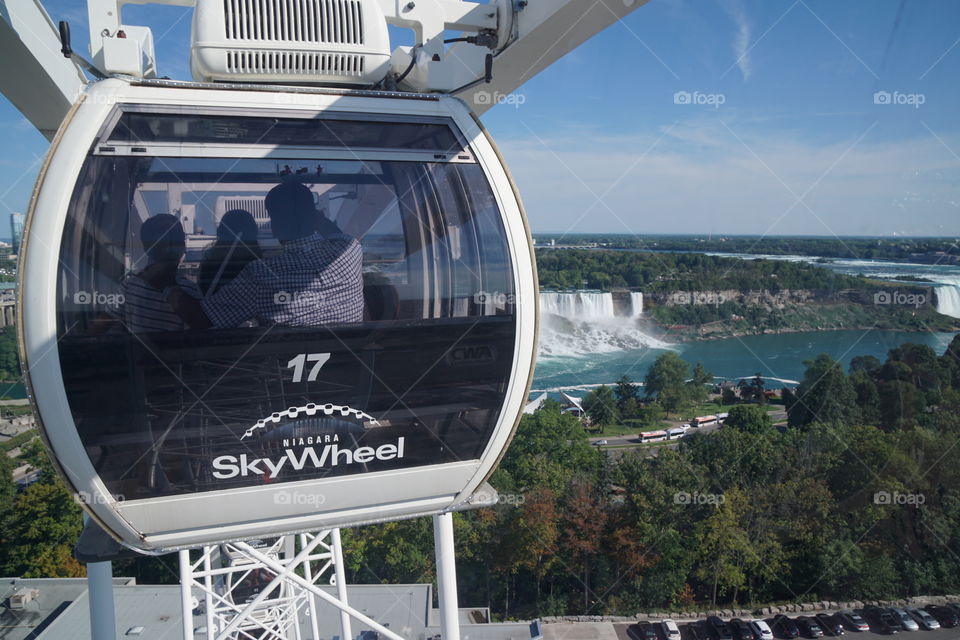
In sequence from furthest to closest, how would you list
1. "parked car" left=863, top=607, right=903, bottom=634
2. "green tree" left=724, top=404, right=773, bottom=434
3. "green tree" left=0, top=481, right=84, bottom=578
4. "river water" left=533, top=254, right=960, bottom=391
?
"green tree" left=724, top=404, right=773, bottom=434
"river water" left=533, top=254, right=960, bottom=391
"green tree" left=0, top=481, right=84, bottom=578
"parked car" left=863, top=607, right=903, bottom=634

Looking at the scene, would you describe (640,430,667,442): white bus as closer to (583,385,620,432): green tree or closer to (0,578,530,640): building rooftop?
(583,385,620,432): green tree

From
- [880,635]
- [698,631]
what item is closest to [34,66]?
[698,631]

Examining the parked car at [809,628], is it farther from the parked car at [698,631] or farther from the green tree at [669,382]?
the green tree at [669,382]

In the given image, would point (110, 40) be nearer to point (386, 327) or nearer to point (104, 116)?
point (104, 116)

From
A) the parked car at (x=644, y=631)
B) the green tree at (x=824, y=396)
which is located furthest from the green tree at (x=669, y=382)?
the parked car at (x=644, y=631)

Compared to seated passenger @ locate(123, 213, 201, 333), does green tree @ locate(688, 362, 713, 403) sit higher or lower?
lower

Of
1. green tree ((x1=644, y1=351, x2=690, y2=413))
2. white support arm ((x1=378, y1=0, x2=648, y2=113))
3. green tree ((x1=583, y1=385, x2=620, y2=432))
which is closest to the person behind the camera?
white support arm ((x1=378, y1=0, x2=648, y2=113))

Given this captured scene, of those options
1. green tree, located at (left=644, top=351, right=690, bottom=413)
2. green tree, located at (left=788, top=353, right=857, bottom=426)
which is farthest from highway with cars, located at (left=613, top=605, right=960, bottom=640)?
green tree, located at (left=644, top=351, right=690, bottom=413)

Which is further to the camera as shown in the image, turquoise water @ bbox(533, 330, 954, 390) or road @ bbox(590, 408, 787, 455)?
road @ bbox(590, 408, 787, 455)
